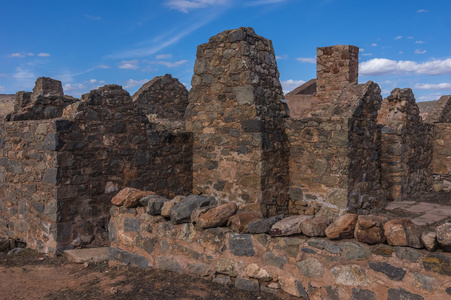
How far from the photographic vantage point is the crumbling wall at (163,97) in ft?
30.6

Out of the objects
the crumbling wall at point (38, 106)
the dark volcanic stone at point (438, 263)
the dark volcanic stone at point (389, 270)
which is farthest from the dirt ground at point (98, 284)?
the crumbling wall at point (38, 106)

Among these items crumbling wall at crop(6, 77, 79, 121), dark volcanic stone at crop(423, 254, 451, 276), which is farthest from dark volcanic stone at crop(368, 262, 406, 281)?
crumbling wall at crop(6, 77, 79, 121)

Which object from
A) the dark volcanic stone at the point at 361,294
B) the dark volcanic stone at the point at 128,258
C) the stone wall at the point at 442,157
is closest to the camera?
the dark volcanic stone at the point at 361,294

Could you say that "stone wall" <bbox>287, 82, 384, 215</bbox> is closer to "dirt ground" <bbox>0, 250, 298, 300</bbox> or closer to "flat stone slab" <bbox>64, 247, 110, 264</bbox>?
"flat stone slab" <bbox>64, 247, 110, 264</bbox>

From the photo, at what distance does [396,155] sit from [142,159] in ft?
18.0

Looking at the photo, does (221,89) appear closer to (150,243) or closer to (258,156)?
(258,156)

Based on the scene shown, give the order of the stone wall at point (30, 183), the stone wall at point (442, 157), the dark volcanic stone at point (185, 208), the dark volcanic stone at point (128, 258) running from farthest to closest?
the stone wall at point (442, 157) → the stone wall at point (30, 183) → the dark volcanic stone at point (128, 258) → the dark volcanic stone at point (185, 208)

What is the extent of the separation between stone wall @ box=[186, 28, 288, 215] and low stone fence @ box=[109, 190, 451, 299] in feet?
7.68

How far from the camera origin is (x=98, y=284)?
390cm

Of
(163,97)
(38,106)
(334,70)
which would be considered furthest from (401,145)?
(38,106)

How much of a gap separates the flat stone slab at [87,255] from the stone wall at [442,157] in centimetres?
886

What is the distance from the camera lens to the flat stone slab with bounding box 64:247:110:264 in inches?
194

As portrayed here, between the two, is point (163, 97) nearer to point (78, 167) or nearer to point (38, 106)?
point (38, 106)

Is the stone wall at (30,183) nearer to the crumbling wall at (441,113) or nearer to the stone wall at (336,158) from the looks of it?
the stone wall at (336,158)
